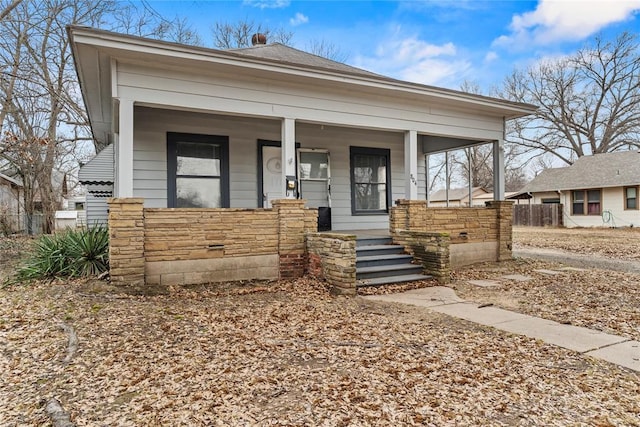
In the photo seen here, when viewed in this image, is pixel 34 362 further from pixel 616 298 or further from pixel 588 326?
pixel 616 298

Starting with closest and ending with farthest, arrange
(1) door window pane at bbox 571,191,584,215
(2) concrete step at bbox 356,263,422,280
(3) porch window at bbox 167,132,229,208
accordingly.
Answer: (2) concrete step at bbox 356,263,422,280 → (3) porch window at bbox 167,132,229,208 → (1) door window pane at bbox 571,191,584,215

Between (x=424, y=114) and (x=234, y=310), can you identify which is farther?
(x=424, y=114)

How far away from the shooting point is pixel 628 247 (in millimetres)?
12039

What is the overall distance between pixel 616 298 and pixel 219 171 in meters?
6.89

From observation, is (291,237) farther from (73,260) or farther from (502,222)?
(502,222)

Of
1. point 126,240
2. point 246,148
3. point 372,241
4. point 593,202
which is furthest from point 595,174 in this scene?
point 126,240

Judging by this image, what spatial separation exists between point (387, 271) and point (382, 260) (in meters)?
0.26

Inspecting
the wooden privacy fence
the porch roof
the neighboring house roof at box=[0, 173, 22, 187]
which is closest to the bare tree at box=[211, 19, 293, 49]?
the neighboring house roof at box=[0, 173, 22, 187]

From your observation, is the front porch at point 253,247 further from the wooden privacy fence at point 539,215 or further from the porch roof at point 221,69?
the wooden privacy fence at point 539,215

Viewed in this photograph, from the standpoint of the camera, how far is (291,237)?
20.9 feet

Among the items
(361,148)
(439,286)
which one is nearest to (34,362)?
(439,286)

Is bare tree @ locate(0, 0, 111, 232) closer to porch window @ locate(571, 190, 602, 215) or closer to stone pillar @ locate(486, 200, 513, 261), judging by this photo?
stone pillar @ locate(486, 200, 513, 261)

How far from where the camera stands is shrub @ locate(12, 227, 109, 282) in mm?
5977

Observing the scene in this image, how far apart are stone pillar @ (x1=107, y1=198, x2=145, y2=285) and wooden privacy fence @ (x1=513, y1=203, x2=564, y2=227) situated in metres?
25.3
